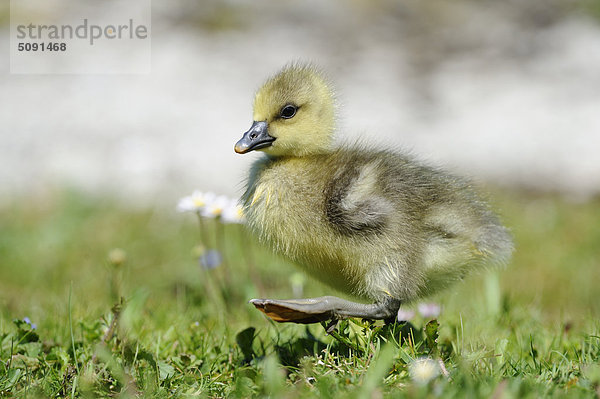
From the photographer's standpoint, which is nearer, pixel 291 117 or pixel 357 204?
pixel 357 204

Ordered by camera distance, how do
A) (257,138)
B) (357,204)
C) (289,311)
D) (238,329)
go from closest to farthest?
1. (289,311)
2. (357,204)
3. (257,138)
4. (238,329)

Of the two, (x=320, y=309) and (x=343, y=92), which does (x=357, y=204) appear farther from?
(x=343, y=92)

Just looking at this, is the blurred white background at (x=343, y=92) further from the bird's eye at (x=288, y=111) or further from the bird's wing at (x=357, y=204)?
the bird's wing at (x=357, y=204)

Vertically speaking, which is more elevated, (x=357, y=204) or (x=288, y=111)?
(x=288, y=111)

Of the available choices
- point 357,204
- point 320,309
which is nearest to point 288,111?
point 357,204

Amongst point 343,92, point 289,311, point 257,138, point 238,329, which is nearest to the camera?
point 289,311

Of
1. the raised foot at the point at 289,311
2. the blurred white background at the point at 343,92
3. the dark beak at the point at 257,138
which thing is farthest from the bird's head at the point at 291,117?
the blurred white background at the point at 343,92

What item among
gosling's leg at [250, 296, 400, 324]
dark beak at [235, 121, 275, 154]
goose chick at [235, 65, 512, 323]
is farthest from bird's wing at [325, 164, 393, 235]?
dark beak at [235, 121, 275, 154]
